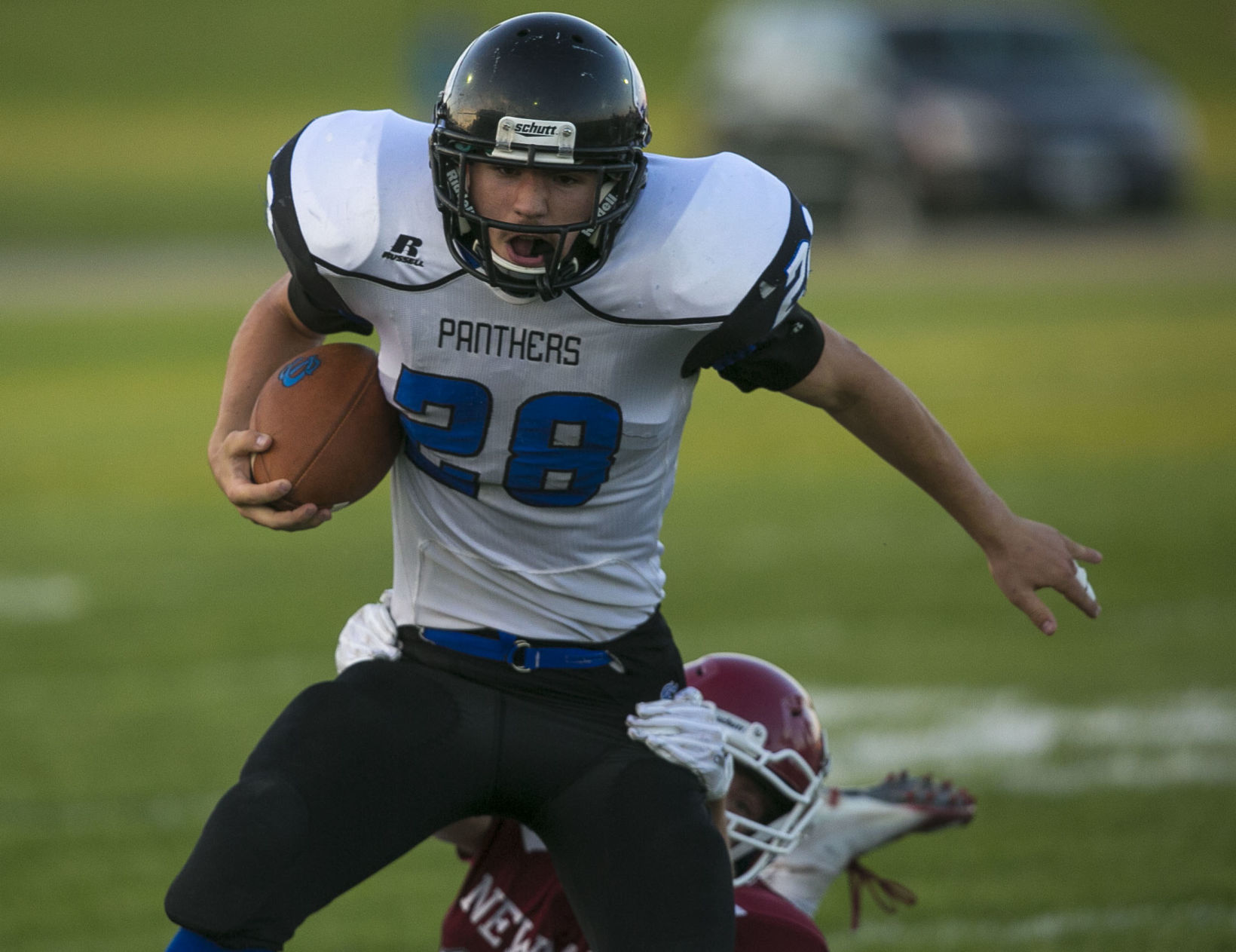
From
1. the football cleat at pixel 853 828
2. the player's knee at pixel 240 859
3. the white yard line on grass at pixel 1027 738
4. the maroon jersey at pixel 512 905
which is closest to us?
the player's knee at pixel 240 859

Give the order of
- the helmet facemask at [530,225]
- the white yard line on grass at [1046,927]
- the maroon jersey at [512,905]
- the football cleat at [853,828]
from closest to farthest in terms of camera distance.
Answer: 1. the helmet facemask at [530,225]
2. the maroon jersey at [512,905]
3. the football cleat at [853,828]
4. the white yard line on grass at [1046,927]

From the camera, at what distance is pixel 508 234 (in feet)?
8.75

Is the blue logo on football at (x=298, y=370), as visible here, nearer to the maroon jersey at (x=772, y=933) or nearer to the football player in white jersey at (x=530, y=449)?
the football player in white jersey at (x=530, y=449)

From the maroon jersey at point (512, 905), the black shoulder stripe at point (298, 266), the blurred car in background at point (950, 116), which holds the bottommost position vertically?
the blurred car in background at point (950, 116)

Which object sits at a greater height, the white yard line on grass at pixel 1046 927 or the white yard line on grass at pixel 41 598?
the white yard line on grass at pixel 1046 927

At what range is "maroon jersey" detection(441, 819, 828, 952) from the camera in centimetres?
296

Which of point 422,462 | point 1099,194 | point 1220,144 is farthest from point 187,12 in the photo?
point 422,462

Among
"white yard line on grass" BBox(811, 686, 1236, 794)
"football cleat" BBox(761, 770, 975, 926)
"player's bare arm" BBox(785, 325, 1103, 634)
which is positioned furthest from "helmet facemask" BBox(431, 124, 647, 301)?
"white yard line on grass" BBox(811, 686, 1236, 794)

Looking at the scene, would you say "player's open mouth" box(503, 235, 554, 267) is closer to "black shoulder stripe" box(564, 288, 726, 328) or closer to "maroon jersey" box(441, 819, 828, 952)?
"black shoulder stripe" box(564, 288, 726, 328)

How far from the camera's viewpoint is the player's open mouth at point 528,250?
266 centimetres

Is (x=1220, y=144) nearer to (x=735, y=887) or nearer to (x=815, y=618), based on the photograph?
(x=815, y=618)

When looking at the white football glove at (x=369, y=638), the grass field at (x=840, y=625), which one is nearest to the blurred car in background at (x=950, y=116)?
the grass field at (x=840, y=625)

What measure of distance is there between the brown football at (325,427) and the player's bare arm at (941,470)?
2.31 feet

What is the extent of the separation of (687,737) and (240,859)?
0.74 metres
